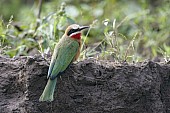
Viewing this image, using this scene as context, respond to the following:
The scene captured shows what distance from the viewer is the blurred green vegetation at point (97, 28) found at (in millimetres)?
5449

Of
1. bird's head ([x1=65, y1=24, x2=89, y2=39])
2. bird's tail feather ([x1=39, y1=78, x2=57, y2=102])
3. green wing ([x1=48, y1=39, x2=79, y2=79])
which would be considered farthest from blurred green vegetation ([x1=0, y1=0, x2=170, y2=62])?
bird's tail feather ([x1=39, y1=78, x2=57, y2=102])

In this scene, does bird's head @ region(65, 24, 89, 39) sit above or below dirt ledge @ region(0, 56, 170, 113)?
above

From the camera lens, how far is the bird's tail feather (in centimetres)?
415

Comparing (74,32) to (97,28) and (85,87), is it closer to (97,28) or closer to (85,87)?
(85,87)

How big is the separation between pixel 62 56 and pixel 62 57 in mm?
18

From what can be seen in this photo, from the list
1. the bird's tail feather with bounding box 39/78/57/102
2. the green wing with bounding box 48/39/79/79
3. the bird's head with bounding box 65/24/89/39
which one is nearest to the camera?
the bird's tail feather with bounding box 39/78/57/102

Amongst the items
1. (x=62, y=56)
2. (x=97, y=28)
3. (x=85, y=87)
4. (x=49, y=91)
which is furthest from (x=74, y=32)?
(x=97, y=28)

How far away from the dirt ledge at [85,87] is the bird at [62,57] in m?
0.07

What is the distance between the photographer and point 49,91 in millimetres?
→ 4148

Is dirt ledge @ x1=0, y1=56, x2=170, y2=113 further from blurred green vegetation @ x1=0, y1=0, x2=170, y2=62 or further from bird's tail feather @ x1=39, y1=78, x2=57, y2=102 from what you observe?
blurred green vegetation @ x1=0, y1=0, x2=170, y2=62

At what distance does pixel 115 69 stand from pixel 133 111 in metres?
0.37

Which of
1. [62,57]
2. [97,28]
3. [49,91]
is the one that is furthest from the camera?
[97,28]

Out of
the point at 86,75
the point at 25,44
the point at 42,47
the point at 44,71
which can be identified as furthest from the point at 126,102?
the point at 25,44

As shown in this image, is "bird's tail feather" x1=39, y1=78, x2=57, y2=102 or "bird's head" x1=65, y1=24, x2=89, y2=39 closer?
"bird's tail feather" x1=39, y1=78, x2=57, y2=102
